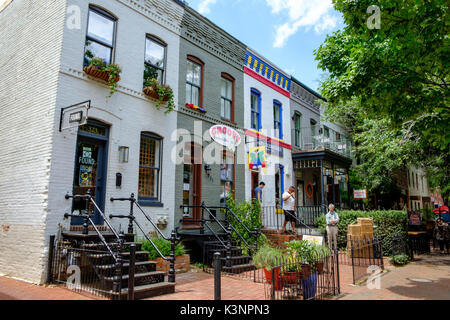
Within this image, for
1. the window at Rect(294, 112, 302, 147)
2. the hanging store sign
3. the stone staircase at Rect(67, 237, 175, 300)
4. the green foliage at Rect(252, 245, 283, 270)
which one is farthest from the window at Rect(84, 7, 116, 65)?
the window at Rect(294, 112, 302, 147)

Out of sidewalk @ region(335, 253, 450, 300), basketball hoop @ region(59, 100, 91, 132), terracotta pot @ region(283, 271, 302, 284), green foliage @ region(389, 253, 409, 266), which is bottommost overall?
sidewalk @ region(335, 253, 450, 300)

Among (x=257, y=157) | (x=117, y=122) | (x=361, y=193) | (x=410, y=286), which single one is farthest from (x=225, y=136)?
(x=361, y=193)

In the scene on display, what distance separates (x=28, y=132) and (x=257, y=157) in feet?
26.5

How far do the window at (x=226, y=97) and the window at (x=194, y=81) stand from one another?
1.32 meters

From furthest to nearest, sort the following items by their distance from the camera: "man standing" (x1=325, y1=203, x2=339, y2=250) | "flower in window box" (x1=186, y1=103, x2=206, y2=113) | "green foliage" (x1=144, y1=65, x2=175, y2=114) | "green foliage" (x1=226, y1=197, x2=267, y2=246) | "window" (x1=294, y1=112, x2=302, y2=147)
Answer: "window" (x1=294, y1=112, x2=302, y2=147) < "man standing" (x1=325, y1=203, x2=339, y2=250) < "flower in window box" (x1=186, y1=103, x2=206, y2=113) < "green foliage" (x1=226, y1=197, x2=267, y2=246) < "green foliage" (x1=144, y1=65, x2=175, y2=114)

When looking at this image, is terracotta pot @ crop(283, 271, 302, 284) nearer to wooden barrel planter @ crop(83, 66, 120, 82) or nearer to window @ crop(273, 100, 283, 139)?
wooden barrel planter @ crop(83, 66, 120, 82)

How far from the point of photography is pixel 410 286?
7.65 meters

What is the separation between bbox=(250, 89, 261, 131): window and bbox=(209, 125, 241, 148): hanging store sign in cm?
184

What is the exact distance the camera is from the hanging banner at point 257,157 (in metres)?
13.3

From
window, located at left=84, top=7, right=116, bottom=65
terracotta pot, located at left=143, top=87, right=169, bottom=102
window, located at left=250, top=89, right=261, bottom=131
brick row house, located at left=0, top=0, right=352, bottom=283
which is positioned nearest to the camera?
brick row house, located at left=0, top=0, right=352, bottom=283

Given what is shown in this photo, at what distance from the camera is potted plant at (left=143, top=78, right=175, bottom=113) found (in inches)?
384

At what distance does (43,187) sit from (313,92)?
16346 mm
